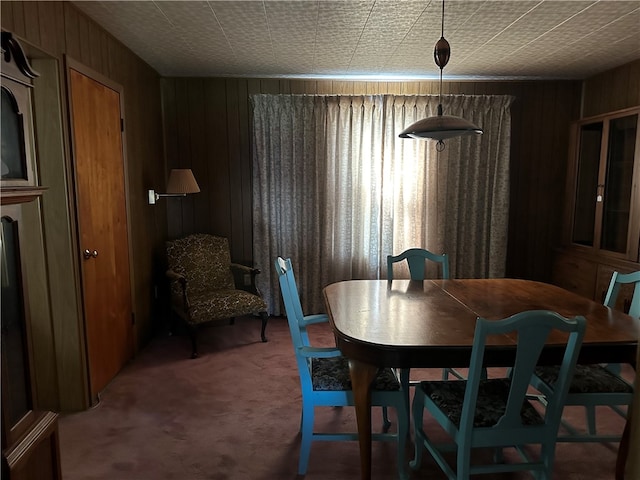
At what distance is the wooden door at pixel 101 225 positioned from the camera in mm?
2680

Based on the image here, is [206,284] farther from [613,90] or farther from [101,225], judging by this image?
[613,90]

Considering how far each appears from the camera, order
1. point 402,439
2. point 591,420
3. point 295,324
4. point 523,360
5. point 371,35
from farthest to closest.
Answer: point 371,35, point 591,420, point 295,324, point 402,439, point 523,360

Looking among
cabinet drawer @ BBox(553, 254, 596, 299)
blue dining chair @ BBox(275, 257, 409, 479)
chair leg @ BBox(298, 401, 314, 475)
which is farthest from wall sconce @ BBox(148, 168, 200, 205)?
cabinet drawer @ BBox(553, 254, 596, 299)

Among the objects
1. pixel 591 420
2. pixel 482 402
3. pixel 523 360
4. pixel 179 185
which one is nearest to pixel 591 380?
pixel 591 420

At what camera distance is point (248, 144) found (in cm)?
443

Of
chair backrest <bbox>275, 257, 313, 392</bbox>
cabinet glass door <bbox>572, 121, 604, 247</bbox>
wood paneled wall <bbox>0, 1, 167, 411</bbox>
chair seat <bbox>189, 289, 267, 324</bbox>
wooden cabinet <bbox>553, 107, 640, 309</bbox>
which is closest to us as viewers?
chair backrest <bbox>275, 257, 313, 392</bbox>

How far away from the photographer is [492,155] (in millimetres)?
4387

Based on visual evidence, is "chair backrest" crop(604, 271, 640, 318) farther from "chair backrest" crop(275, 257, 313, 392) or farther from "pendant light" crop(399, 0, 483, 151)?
"chair backrest" crop(275, 257, 313, 392)

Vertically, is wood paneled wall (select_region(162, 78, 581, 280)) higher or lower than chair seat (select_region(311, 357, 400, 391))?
higher

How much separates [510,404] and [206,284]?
3.03m

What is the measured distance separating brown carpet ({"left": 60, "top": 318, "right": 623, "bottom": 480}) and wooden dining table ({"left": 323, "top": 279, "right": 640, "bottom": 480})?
34 centimetres

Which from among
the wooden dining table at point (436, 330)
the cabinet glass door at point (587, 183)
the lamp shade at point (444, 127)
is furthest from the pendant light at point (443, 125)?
the cabinet glass door at point (587, 183)

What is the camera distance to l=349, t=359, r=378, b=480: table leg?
6.13ft

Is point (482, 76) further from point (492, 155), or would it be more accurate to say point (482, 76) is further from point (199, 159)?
point (199, 159)
